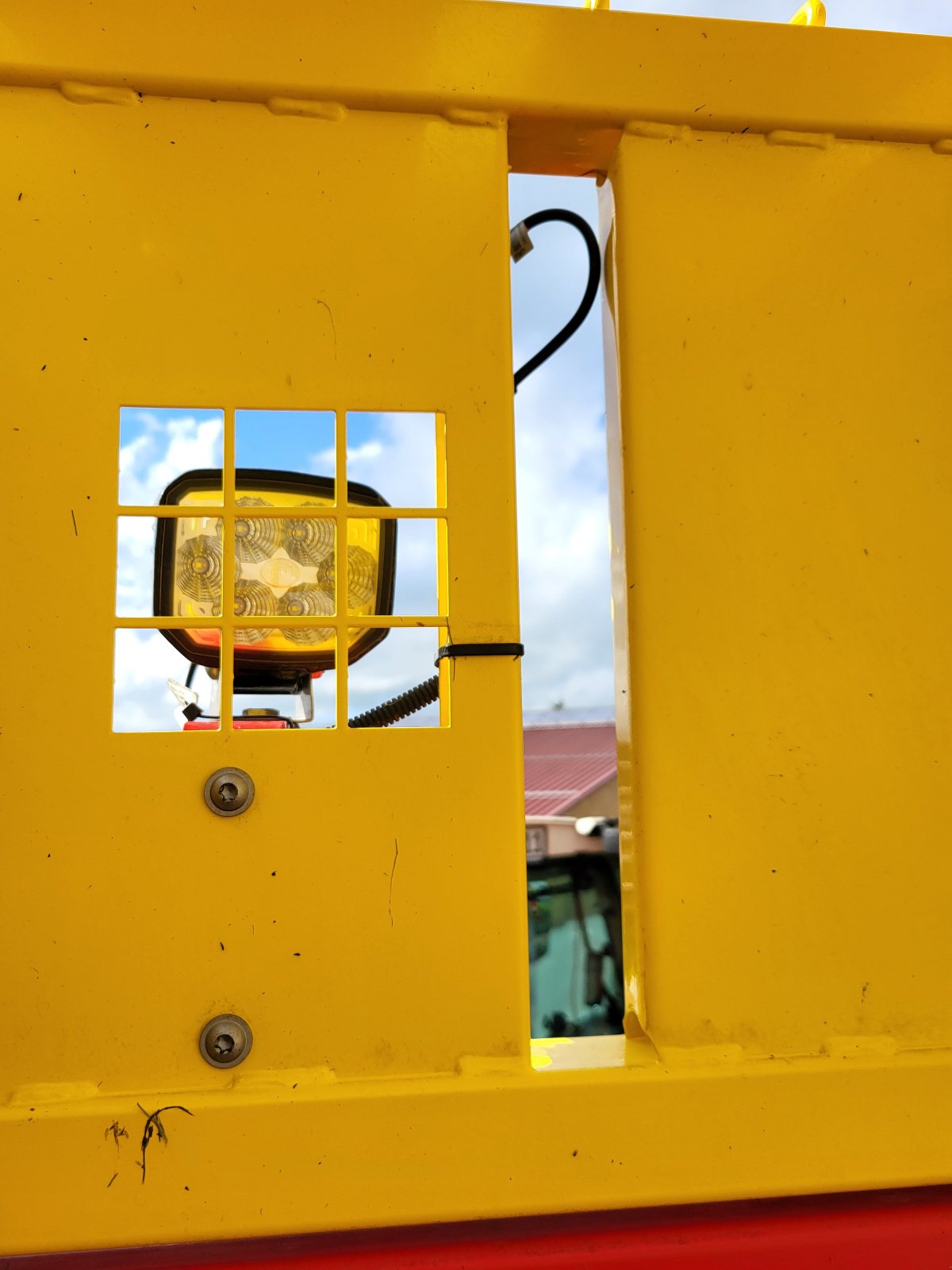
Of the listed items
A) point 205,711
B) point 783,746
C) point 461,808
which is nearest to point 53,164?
point 205,711

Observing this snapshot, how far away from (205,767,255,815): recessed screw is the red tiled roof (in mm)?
2797

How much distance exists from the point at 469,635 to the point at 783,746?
38 cm

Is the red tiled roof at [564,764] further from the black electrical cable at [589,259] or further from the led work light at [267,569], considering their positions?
the led work light at [267,569]

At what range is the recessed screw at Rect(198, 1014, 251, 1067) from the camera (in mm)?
1033

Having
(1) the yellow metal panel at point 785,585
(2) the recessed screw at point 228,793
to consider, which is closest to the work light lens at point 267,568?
(2) the recessed screw at point 228,793

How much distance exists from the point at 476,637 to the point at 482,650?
0.05ft

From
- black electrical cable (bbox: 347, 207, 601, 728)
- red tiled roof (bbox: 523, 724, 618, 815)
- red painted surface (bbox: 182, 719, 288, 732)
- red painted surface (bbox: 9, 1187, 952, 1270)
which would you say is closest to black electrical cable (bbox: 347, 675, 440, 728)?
black electrical cable (bbox: 347, 207, 601, 728)

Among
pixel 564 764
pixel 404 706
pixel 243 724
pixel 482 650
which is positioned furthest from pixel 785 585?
pixel 564 764

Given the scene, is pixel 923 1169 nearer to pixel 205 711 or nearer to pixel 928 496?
pixel 928 496

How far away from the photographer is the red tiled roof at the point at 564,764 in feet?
15.0

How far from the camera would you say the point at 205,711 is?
3.95 feet

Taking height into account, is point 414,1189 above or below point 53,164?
below

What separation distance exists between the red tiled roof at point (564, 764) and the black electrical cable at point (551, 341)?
8.12ft

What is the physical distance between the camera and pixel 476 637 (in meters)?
1.13
